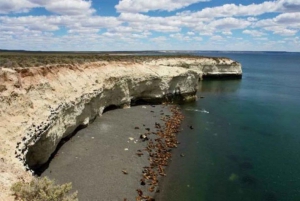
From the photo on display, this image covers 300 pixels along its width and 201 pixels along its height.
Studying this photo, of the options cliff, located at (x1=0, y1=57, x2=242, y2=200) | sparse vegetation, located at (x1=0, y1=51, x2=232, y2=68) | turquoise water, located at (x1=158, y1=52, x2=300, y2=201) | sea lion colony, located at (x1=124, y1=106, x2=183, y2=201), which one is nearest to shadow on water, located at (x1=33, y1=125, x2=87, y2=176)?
cliff, located at (x1=0, y1=57, x2=242, y2=200)

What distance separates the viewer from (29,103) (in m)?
22.5

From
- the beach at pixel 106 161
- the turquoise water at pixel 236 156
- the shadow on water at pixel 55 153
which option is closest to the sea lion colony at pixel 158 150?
the beach at pixel 106 161

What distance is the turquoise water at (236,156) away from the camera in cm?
2112

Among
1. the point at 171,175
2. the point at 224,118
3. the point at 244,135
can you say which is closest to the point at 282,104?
the point at 224,118

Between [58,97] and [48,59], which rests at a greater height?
[48,59]

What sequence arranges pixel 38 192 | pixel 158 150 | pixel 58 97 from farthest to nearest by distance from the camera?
1. pixel 158 150
2. pixel 58 97
3. pixel 38 192

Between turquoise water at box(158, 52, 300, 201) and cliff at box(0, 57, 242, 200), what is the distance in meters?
6.60

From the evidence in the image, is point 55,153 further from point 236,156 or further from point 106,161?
point 236,156

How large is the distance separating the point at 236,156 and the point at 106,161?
12.1 meters

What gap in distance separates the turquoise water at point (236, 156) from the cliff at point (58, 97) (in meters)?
6.60

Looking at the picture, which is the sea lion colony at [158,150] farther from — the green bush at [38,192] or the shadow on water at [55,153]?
the green bush at [38,192]

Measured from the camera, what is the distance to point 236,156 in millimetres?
27188

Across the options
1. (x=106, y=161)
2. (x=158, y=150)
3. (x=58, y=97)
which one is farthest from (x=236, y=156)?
(x=58, y=97)

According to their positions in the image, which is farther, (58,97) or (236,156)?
(236,156)
